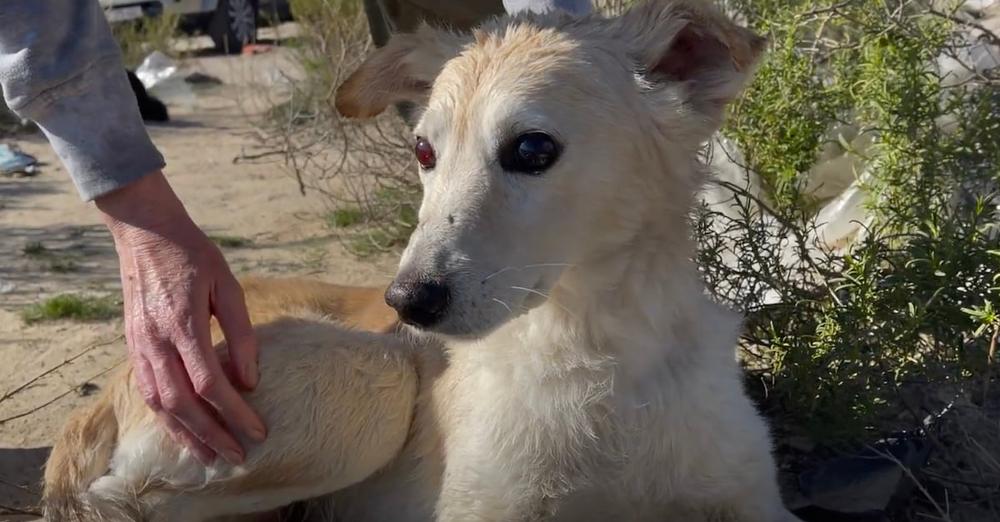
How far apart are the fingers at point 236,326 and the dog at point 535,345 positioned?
0.10m

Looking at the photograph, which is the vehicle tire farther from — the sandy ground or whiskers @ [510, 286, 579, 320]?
whiskers @ [510, 286, 579, 320]

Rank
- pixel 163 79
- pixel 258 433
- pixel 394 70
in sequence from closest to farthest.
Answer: pixel 258 433 < pixel 394 70 < pixel 163 79

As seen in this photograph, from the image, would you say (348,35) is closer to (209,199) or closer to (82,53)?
(209,199)

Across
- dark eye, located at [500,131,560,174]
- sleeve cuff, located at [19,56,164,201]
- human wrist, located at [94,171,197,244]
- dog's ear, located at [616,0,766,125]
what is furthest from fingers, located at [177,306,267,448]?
dog's ear, located at [616,0,766,125]

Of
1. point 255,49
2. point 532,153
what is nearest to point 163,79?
point 255,49

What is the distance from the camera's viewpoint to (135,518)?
2795 mm

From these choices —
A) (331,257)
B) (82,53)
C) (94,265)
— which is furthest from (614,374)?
(94,265)

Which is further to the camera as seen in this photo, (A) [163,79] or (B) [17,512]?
(A) [163,79]

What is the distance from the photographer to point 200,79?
12.0m

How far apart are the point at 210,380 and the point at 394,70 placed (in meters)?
0.99

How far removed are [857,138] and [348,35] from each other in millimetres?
3049

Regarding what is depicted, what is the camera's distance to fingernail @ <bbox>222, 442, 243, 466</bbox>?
108 inches

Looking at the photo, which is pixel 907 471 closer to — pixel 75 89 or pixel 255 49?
pixel 75 89

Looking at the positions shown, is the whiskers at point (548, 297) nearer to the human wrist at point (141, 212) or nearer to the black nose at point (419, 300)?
the black nose at point (419, 300)
